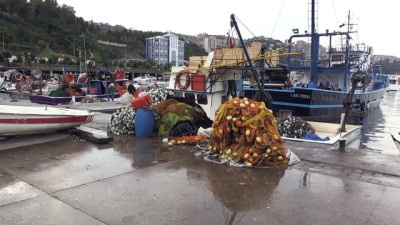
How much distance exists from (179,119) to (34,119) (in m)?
3.29

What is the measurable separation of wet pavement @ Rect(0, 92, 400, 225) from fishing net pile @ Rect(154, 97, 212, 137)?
1.30 metres

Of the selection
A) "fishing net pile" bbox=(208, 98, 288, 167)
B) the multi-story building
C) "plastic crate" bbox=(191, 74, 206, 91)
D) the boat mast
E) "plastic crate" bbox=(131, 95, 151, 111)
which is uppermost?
the multi-story building

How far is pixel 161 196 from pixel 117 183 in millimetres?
875

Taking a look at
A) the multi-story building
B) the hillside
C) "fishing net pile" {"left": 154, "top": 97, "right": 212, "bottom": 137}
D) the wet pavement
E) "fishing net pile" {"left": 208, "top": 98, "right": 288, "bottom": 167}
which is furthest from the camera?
the multi-story building

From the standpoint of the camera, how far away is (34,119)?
25.9 ft

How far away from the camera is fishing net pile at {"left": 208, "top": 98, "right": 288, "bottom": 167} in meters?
6.14

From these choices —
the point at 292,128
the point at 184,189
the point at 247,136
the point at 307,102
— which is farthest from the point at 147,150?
the point at 307,102

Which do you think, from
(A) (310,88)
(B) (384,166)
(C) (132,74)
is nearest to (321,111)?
(A) (310,88)

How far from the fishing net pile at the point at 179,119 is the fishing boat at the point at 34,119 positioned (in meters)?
1.89

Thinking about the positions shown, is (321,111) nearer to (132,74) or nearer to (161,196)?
(161,196)

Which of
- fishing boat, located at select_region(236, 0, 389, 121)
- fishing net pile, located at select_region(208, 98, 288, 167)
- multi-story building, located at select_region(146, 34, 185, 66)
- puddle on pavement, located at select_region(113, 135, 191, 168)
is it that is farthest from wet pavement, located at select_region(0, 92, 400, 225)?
multi-story building, located at select_region(146, 34, 185, 66)

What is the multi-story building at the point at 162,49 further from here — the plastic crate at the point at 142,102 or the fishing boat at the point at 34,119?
the plastic crate at the point at 142,102

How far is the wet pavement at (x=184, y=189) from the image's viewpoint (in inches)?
157

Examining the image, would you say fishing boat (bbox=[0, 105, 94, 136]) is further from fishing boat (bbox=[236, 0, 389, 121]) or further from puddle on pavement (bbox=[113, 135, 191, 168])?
fishing boat (bbox=[236, 0, 389, 121])
